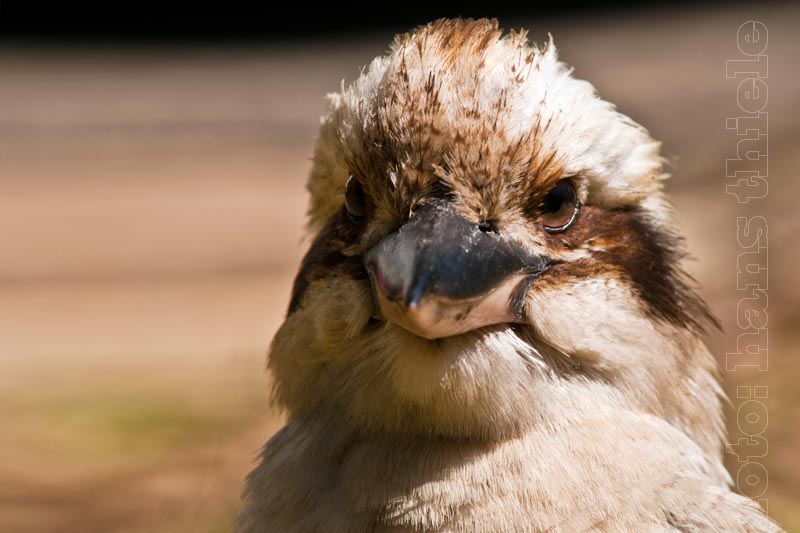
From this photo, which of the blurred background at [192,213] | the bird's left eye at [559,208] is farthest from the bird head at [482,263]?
the blurred background at [192,213]

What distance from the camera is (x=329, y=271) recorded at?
2.85m

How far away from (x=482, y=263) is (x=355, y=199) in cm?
47

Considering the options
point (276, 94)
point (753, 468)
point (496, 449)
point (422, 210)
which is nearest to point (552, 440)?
point (496, 449)

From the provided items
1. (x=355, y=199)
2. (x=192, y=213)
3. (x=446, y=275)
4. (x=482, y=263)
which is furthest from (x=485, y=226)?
(x=192, y=213)

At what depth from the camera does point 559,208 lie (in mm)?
2740

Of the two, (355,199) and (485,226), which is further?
(355,199)

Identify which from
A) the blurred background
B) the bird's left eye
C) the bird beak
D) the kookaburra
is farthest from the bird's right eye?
the blurred background

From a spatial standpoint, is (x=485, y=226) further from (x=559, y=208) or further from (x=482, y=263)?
(x=559, y=208)

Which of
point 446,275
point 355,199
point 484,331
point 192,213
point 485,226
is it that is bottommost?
point 484,331

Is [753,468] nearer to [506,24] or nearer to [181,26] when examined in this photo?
[506,24]

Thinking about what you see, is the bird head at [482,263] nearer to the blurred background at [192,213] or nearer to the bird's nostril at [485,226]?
the bird's nostril at [485,226]

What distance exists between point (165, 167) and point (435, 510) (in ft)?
26.5

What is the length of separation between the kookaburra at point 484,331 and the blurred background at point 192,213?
272 centimetres

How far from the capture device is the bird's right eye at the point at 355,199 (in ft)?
9.16
